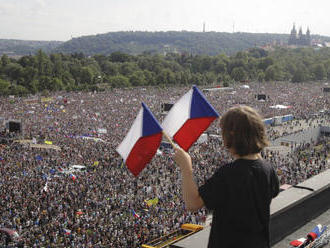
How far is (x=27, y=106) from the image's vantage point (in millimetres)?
46781

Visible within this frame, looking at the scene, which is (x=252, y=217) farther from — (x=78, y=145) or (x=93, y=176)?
(x=78, y=145)

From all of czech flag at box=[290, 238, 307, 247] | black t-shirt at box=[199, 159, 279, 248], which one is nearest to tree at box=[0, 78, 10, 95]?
czech flag at box=[290, 238, 307, 247]

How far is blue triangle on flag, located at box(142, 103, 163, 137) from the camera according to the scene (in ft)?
11.7

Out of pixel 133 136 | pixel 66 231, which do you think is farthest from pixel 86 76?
pixel 133 136

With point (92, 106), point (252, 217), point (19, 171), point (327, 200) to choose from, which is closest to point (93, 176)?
point (19, 171)

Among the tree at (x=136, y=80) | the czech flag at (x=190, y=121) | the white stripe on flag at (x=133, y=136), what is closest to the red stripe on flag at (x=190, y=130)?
the czech flag at (x=190, y=121)

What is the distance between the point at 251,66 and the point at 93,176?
108 meters

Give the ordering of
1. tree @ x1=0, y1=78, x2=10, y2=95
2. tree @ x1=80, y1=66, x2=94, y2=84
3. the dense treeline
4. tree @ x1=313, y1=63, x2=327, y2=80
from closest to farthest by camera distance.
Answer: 1. tree @ x1=0, y1=78, x2=10, y2=95
2. the dense treeline
3. tree @ x1=80, y1=66, x2=94, y2=84
4. tree @ x1=313, y1=63, x2=327, y2=80

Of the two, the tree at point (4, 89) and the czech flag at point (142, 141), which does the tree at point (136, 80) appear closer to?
the tree at point (4, 89)

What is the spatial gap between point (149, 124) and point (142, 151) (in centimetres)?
32

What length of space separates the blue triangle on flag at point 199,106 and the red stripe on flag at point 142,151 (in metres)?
0.42

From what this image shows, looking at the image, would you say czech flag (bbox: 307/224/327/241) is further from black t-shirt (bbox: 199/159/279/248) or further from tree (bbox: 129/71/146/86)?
tree (bbox: 129/71/146/86)

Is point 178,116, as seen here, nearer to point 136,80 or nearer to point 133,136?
point 133,136

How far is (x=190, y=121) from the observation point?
3.83 m
